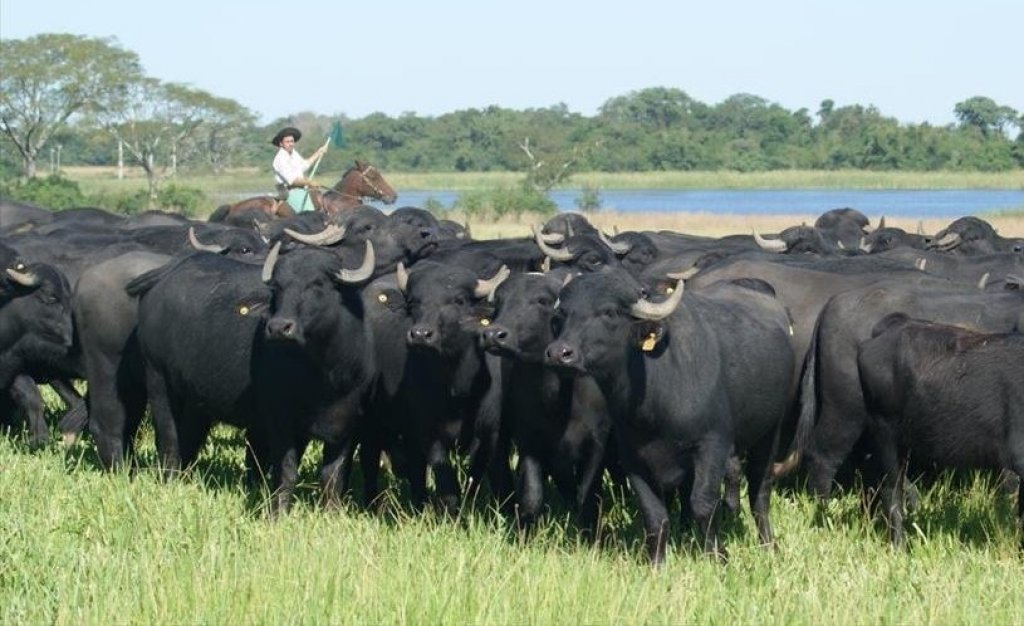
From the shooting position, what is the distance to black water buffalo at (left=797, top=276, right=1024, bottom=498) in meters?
9.19

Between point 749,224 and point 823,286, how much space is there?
2967cm

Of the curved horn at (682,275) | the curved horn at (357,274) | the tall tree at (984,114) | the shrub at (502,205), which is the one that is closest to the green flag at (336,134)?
the curved horn at (682,275)

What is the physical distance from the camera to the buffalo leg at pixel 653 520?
7816 millimetres

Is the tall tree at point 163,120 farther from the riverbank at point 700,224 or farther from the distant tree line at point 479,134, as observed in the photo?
the riverbank at point 700,224

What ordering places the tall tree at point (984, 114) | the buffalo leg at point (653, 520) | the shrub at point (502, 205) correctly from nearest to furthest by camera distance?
the buffalo leg at point (653, 520) → the shrub at point (502, 205) → the tall tree at point (984, 114)

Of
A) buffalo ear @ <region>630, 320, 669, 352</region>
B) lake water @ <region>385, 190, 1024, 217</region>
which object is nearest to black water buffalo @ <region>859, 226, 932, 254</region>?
buffalo ear @ <region>630, 320, 669, 352</region>

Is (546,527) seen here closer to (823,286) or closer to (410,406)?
(410,406)

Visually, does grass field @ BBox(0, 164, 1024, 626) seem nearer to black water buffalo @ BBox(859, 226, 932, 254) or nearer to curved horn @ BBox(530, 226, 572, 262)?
curved horn @ BBox(530, 226, 572, 262)

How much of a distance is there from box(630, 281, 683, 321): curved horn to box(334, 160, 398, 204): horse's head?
1316 centimetres

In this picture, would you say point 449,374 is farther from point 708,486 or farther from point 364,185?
point 364,185

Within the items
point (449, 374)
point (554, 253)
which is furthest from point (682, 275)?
point (554, 253)

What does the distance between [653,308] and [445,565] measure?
152cm

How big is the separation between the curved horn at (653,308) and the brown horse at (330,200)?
10066mm

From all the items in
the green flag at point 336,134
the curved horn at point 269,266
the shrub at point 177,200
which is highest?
the green flag at point 336,134
